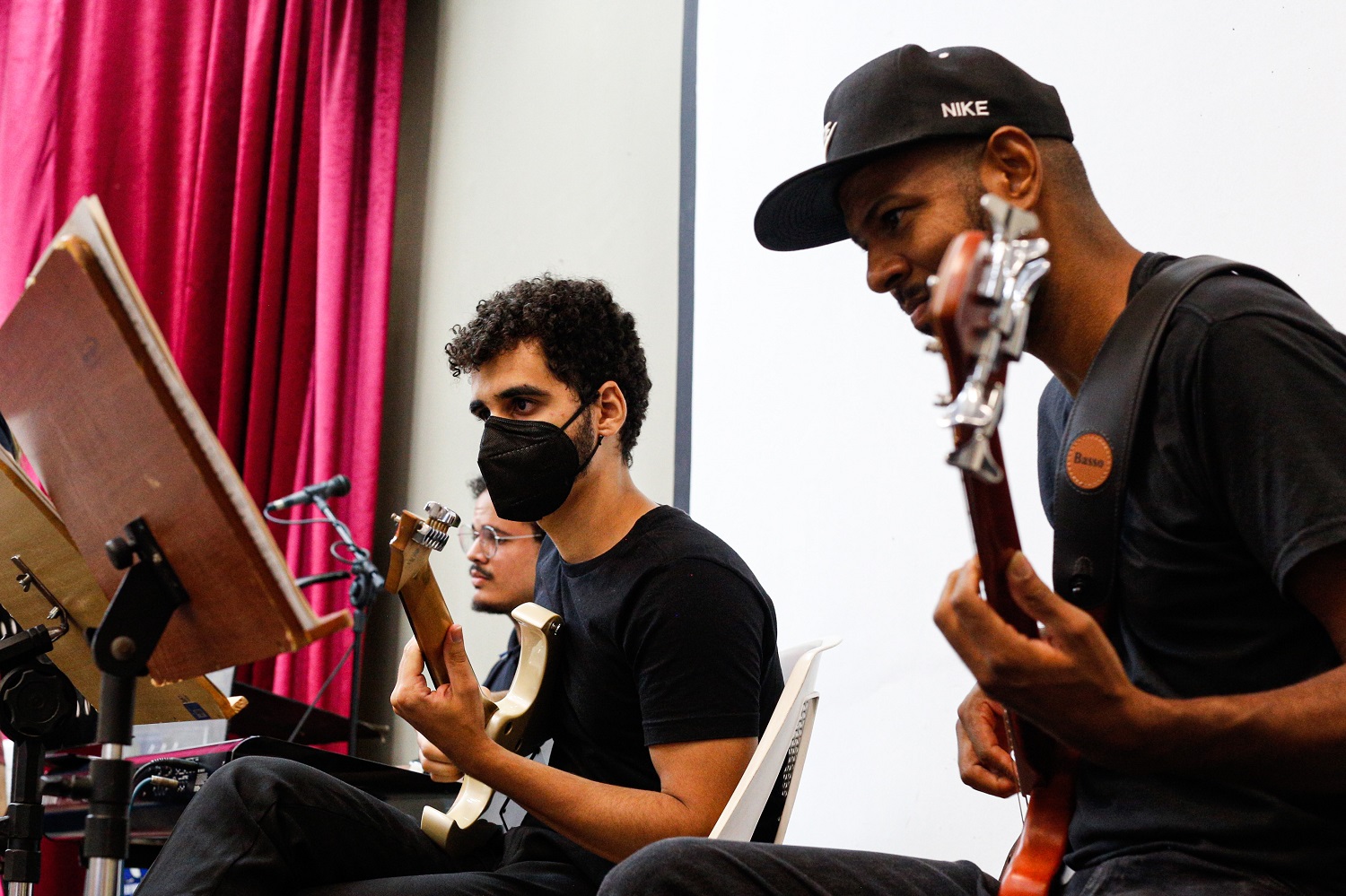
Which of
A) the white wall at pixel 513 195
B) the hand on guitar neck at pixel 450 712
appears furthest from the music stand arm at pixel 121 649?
the white wall at pixel 513 195

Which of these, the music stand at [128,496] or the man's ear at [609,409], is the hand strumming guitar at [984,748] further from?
the man's ear at [609,409]

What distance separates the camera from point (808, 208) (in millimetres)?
1559

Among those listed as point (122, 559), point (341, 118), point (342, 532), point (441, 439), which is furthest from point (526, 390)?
point (341, 118)

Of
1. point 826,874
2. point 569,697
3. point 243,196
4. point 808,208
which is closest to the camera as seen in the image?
point 826,874

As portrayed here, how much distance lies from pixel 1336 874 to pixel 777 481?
162 centimetres

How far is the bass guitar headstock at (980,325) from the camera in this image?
37.3 inches

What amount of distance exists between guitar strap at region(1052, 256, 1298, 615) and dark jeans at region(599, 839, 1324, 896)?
25 cm

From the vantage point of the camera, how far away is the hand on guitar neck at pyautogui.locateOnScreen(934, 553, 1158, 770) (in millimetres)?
960

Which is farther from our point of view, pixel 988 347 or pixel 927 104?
pixel 927 104

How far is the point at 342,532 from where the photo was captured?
10.1 ft

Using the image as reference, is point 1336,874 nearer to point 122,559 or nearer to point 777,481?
point 122,559

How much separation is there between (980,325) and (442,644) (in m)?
1.09

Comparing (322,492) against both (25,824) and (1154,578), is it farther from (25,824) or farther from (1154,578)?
(1154,578)

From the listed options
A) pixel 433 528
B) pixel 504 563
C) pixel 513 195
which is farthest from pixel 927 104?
pixel 513 195
